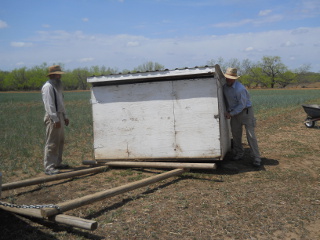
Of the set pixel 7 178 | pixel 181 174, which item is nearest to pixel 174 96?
pixel 181 174

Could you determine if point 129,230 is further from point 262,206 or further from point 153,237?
point 262,206

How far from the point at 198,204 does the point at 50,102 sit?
3.77 m

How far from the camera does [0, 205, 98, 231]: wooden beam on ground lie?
11.6ft

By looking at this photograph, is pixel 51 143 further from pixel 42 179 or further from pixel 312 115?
pixel 312 115

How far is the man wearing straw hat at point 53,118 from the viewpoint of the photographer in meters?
6.56


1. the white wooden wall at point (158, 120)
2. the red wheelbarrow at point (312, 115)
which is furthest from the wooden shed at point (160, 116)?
the red wheelbarrow at point (312, 115)

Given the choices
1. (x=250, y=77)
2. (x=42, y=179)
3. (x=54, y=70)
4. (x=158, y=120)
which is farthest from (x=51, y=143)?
(x=250, y=77)

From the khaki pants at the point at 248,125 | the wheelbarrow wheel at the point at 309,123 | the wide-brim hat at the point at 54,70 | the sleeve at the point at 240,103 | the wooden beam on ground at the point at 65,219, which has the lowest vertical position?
the wooden beam on ground at the point at 65,219

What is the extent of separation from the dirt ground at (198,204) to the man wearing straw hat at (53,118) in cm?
82

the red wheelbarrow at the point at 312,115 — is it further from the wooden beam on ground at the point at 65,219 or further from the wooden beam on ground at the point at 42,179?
the wooden beam on ground at the point at 65,219

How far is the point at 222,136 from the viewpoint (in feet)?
21.2

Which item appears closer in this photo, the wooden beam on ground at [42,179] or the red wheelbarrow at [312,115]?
the wooden beam on ground at [42,179]

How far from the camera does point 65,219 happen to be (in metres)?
3.74

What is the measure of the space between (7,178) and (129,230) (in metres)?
3.99
